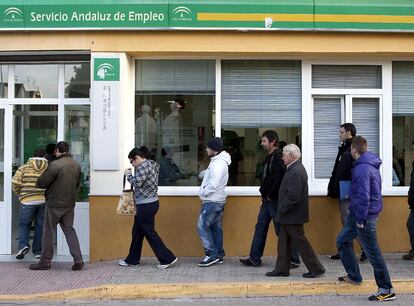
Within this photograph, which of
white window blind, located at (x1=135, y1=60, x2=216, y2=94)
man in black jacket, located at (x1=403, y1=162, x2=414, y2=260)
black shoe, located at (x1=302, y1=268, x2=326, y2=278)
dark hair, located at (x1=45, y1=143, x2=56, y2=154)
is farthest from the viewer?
white window blind, located at (x1=135, y1=60, x2=216, y2=94)

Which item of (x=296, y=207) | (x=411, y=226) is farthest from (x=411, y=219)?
(x=296, y=207)

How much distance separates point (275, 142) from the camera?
7.91 m

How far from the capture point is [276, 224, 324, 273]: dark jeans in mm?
7312

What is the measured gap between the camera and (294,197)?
23.7 feet

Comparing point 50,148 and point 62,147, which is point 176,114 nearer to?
point 62,147

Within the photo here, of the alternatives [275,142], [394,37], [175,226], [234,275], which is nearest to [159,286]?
[234,275]

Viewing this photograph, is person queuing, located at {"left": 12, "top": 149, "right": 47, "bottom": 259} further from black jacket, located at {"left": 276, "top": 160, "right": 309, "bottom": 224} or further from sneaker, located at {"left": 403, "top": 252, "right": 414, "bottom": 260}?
sneaker, located at {"left": 403, "top": 252, "right": 414, "bottom": 260}

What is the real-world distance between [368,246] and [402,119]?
128 inches

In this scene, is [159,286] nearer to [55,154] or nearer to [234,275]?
[234,275]

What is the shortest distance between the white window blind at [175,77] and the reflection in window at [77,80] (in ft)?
2.81

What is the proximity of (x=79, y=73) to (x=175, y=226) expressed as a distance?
9.61 ft

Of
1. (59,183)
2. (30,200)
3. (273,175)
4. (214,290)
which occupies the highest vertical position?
(273,175)

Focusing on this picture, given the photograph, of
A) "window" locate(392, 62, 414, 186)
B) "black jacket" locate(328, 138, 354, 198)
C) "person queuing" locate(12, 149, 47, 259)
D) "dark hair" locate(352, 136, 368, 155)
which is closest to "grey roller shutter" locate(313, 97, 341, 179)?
"black jacket" locate(328, 138, 354, 198)

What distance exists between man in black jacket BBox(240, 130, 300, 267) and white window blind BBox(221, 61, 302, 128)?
1093mm
